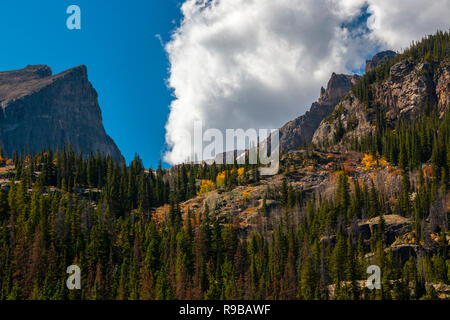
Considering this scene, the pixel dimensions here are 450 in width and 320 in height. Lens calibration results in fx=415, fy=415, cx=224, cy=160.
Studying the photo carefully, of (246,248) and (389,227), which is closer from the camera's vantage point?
(246,248)

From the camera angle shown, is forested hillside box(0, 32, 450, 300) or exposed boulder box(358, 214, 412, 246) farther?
exposed boulder box(358, 214, 412, 246)

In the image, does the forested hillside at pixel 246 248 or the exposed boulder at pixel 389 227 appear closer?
the forested hillside at pixel 246 248

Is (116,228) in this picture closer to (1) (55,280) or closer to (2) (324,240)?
(1) (55,280)

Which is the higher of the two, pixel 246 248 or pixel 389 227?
pixel 389 227

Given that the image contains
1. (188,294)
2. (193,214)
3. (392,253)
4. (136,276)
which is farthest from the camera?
(193,214)
